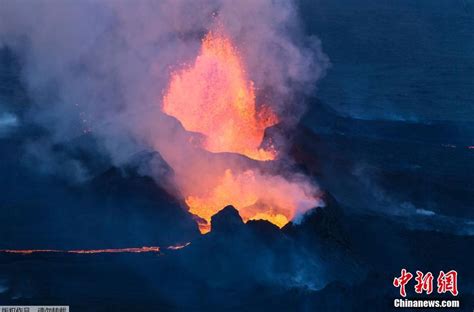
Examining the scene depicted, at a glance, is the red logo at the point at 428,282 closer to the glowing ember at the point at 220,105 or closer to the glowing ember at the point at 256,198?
the glowing ember at the point at 256,198

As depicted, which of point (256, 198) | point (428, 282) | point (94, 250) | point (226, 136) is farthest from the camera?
point (226, 136)

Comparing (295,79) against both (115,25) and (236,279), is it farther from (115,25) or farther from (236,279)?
(236,279)

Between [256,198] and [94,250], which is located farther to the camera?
[256,198]

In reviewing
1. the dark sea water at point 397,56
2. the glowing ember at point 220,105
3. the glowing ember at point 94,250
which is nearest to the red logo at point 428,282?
the glowing ember at point 94,250

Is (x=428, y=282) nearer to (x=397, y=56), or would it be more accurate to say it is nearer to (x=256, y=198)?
(x=256, y=198)

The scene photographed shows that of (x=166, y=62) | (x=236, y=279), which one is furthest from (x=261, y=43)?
(x=236, y=279)

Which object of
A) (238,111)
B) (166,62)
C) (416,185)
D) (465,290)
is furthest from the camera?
(166,62)

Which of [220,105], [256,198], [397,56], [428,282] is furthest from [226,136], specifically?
[397,56]

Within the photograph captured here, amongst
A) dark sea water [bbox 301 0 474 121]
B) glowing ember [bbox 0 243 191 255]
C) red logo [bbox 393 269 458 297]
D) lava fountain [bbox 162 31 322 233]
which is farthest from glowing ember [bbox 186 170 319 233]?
dark sea water [bbox 301 0 474 121]
